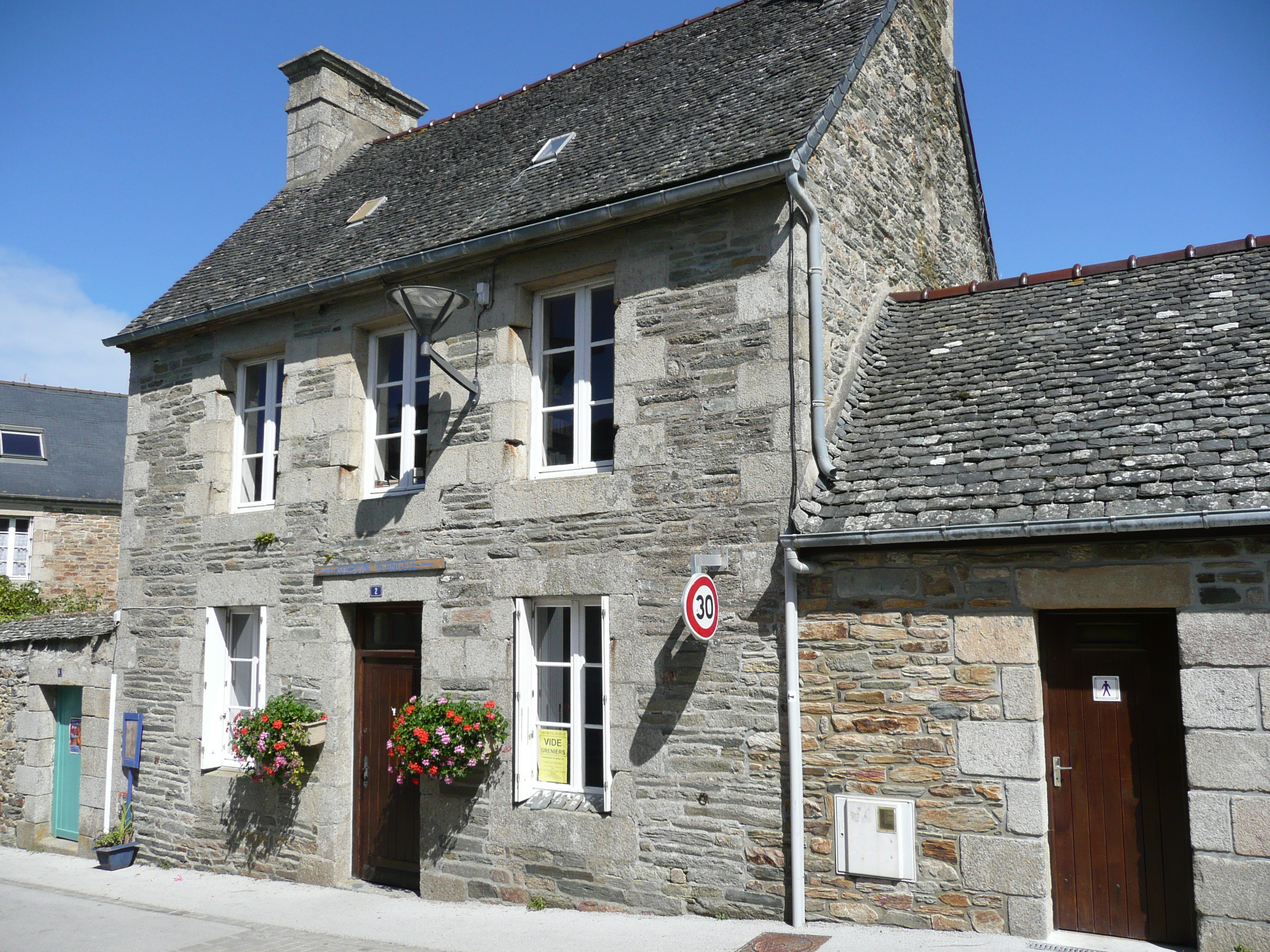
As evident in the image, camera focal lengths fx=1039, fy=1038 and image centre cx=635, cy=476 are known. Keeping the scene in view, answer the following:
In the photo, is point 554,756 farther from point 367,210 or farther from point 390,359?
point 367,210

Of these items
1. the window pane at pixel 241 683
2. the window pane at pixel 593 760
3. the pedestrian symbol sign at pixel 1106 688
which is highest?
the pedestrian symbol sign at pixel 1106 688

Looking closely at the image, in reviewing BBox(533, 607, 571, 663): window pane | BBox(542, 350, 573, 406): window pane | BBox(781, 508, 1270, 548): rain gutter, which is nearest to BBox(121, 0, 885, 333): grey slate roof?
BBox(542, 350, 573, 406): window pane

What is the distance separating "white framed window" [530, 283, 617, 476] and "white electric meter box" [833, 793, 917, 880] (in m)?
2.99

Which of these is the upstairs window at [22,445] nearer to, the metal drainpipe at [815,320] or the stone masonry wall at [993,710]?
the metal drainpipe at [815,320]

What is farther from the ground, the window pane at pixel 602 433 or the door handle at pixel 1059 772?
the window pane at pixel 602 433

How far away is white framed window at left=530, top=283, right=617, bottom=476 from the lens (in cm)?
801

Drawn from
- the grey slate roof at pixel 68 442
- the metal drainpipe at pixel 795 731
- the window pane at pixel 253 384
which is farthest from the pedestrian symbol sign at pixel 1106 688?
the grey slate roof at pixel 68 442

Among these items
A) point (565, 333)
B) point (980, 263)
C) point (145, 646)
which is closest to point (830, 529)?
point (565, 333)

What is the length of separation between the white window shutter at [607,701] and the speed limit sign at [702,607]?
2.37 ft

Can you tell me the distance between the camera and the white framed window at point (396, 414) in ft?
29.5

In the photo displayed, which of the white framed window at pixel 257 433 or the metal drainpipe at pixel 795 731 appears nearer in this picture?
the metal drainpipe at pixel 795 731

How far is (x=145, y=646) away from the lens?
1040 cm

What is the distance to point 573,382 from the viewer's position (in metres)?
8.19

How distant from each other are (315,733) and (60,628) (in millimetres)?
4251
